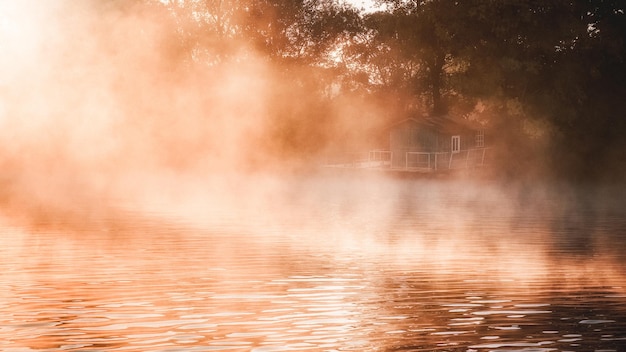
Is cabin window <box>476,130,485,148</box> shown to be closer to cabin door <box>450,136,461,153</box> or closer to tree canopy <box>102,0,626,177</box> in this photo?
tree canopy <box>102,0,626,177</box>

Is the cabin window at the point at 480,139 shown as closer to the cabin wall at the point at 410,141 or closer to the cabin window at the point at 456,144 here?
the cabin window at the point at 456,144

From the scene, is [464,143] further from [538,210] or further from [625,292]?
[625,292]

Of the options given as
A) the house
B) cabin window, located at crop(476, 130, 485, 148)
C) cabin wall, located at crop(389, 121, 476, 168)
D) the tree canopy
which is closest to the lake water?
the tree canopy

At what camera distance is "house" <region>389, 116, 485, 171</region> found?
63.5 meters

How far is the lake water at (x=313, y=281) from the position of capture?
1344cm

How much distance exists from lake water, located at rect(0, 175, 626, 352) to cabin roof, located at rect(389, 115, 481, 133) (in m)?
27.5

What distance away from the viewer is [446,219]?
33.5 meters

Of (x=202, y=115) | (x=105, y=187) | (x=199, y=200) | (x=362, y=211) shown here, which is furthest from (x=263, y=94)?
(x=362, y=211)

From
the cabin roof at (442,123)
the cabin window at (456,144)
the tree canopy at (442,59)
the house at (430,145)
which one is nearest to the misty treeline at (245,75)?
the tree canopy at (442,59)

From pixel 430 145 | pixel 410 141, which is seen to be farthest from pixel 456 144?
pixel 410 141

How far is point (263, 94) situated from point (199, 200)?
2926 centimetres

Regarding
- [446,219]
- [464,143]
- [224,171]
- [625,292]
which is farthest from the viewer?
[464,143]

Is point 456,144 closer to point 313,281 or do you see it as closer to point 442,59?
point 442,59

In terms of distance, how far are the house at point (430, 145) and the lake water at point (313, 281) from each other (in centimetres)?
2696
